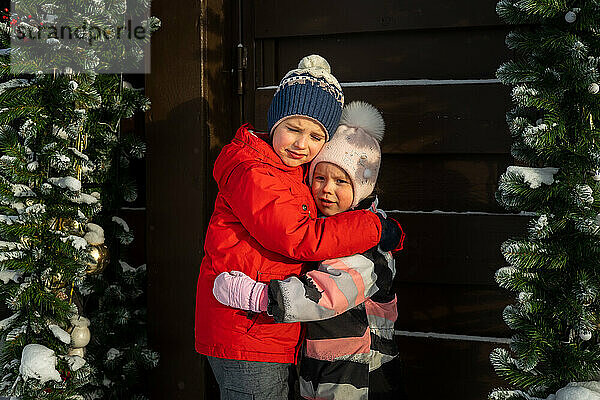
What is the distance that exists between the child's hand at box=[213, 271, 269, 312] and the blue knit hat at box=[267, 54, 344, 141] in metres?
0.54

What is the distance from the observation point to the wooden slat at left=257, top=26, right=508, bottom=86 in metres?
2.62

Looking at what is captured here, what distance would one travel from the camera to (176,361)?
2869mm

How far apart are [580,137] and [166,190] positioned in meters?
1.79

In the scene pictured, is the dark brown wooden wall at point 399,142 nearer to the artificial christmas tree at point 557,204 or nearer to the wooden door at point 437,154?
the wooden door at point 437,154

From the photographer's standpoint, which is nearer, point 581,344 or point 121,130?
point 581,344

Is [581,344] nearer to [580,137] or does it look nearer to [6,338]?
[580,137]

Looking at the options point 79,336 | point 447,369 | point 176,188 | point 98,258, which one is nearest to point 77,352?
point 79,336

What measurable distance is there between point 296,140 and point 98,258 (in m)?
1.01


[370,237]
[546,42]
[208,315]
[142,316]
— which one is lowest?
[142,316]

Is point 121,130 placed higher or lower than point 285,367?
higher

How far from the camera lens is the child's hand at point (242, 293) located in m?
1.95

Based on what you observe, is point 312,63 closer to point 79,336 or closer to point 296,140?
point 296,140

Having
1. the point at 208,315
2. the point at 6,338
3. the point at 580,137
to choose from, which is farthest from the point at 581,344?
the point at 6,338

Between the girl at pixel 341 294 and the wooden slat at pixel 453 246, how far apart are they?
1.87 ft
